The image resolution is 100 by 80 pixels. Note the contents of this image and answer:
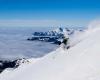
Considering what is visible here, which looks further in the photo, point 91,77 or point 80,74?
point 80,74

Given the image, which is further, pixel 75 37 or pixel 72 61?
pixel 75 37

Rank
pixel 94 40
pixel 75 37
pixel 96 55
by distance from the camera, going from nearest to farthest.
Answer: pixel 96 55 → pixel 94 40 → pixel 75 37

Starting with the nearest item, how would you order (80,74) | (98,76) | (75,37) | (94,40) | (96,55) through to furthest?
(98,76) < (80,74) < (96,55) < (94,40) < (75,37)

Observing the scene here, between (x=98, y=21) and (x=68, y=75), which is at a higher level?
(x=98, y=21)

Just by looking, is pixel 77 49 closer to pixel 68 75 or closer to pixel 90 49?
pixel 90 49

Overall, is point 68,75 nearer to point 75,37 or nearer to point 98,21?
point 75,37

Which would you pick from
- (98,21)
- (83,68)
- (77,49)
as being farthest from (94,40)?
(98,21)

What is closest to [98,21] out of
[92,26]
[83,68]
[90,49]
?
[92,26]

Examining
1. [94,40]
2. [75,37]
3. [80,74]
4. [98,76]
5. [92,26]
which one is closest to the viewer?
[98,76]

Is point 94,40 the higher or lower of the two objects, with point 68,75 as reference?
higher
